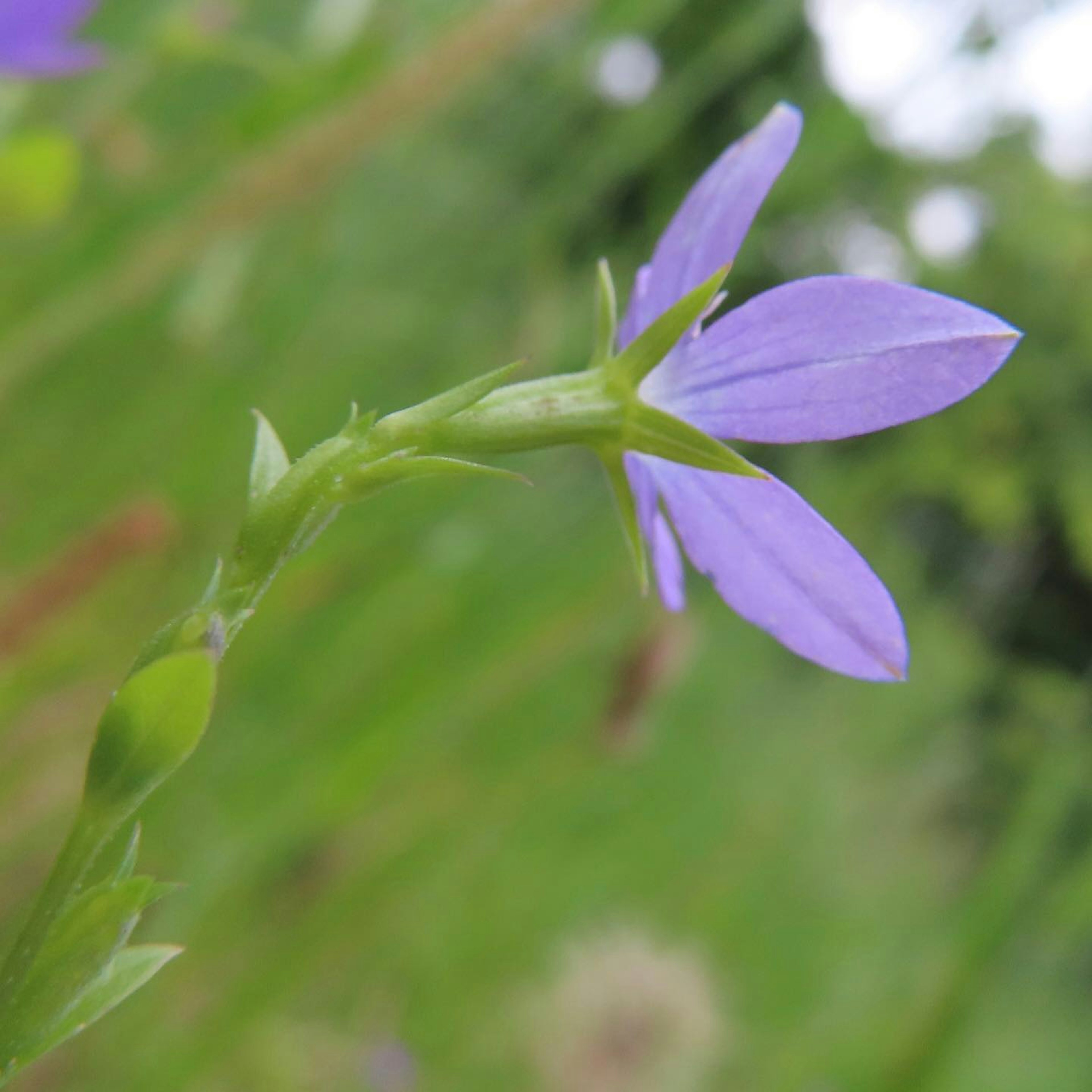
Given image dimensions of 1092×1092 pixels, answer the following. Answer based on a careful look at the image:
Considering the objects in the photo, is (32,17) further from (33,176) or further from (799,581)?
(799,581)

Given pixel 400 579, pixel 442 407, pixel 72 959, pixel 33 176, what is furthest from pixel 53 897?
pixel 400 579

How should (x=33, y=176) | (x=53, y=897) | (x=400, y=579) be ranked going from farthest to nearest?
(x=400, y=579)
(x=33, y=176)
(x=53, y=897)

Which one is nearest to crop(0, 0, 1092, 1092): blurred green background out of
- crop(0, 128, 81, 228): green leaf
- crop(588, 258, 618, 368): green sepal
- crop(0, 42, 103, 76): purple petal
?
crop(0, 128, 81, 228): green leaf

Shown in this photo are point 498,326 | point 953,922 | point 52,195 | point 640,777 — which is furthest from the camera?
point 640,777

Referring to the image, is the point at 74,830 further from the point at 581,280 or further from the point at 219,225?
the point at 581,280

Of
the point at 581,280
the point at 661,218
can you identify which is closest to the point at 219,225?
the point at 661,218

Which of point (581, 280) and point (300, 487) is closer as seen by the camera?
point (300, 487)

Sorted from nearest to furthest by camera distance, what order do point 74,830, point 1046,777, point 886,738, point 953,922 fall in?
point 74,830, point 1046,777, point 953,922, point 886,738
